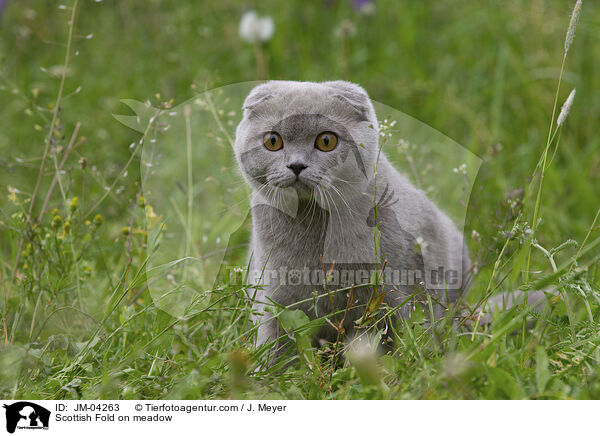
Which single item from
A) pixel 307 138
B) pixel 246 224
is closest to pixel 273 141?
pixel 307 138

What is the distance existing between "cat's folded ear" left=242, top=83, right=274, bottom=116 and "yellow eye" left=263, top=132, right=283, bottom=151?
140 millimetres

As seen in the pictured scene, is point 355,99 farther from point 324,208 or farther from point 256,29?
point 256,29

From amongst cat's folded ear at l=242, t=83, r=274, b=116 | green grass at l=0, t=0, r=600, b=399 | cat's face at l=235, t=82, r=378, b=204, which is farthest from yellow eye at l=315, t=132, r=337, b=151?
green grass at l=0, t=0, r=600, b=399

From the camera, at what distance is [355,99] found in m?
1.97

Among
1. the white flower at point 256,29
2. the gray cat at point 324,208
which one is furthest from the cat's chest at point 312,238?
the white flower at point 256,29

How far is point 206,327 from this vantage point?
2.01 metres

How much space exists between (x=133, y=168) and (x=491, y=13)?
8.80 feet

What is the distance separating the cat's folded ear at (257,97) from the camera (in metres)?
1.99

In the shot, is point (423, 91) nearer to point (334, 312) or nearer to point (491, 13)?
point (491, 13)

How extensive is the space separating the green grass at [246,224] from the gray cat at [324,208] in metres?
0.14

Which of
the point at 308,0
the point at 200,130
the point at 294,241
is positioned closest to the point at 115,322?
the point at 294,241

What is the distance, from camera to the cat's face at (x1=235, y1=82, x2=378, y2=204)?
183 centimetres
